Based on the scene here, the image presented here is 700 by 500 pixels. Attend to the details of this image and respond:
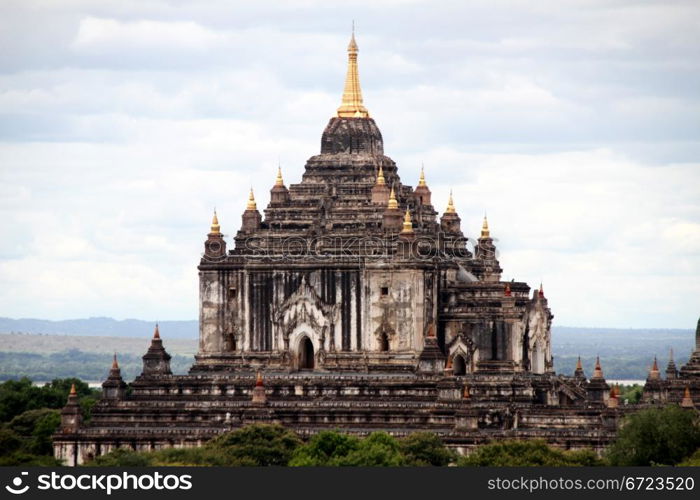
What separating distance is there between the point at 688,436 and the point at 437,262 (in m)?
17.4

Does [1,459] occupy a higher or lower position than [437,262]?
lower

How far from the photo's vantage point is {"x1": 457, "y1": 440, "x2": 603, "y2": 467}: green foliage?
90438 millimetres

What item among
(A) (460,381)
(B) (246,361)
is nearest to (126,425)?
(B) (246,361)

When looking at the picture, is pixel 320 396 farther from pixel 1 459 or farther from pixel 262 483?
pixel 262 483

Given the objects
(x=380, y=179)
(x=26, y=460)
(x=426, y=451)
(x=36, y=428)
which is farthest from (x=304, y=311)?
(x=26, y=460)

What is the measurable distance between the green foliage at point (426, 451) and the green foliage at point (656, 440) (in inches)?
216

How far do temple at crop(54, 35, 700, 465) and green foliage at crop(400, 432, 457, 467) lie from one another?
12.9 ft

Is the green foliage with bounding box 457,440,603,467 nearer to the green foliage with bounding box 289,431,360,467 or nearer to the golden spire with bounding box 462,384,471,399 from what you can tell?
the green foliage with bounding box 289,431,360,467

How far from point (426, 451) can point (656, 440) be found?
25.3 ft

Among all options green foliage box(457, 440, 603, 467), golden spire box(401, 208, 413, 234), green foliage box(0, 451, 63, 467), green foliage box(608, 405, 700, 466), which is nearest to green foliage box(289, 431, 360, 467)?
green foliage box(457, 440, 603, 467)

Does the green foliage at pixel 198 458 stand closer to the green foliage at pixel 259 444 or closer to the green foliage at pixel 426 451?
the green foliage at pixel 259 444

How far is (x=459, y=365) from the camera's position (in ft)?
353

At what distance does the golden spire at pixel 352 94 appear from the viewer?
11188cm

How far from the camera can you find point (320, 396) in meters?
104
